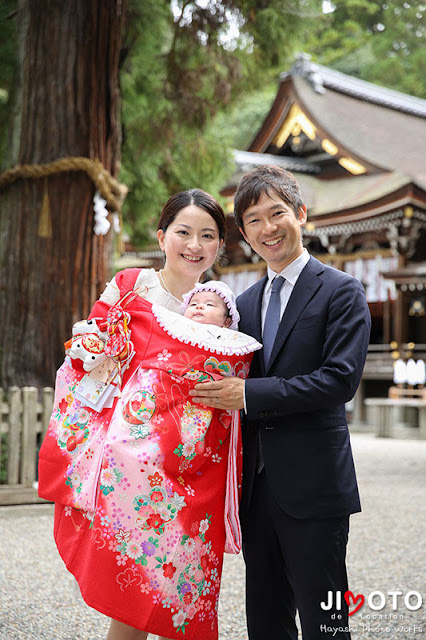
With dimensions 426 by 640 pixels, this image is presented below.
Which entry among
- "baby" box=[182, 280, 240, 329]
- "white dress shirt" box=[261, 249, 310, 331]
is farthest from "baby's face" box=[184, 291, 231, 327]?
"white dress shirt" box=[261, 249, 310, 331]

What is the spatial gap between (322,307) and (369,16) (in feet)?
79.4

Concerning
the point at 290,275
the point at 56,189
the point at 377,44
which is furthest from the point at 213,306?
the point at 377,44

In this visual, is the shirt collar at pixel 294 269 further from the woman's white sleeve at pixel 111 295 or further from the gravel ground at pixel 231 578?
the gravel ground at pixel 231 578

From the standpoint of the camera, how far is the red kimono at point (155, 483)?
190cm

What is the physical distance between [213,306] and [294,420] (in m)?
0.42

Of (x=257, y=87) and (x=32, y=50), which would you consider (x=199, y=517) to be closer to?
(x=32, y=50)

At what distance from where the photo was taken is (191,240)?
7.48 feet

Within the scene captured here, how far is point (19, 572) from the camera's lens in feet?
11.7

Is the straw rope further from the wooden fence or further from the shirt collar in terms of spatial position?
the shirt collar

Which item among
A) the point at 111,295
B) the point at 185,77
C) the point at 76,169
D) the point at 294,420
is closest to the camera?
the point at 294,420

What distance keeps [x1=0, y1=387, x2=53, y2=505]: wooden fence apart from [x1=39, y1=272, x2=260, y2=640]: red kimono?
324cm

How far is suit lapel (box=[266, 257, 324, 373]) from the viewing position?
2016 mm

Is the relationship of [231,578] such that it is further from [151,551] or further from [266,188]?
[266,188]

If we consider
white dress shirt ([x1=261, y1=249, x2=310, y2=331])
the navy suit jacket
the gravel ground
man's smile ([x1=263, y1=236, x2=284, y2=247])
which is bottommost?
the gravel ground
